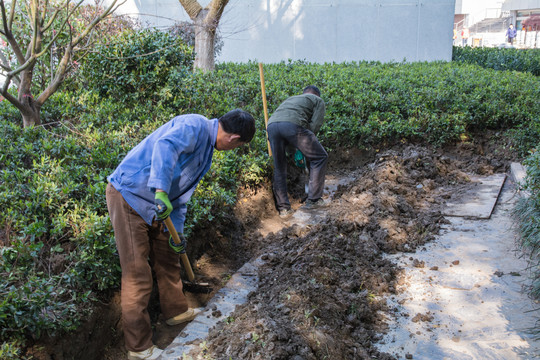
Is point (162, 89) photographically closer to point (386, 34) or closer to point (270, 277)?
point (270, 277)

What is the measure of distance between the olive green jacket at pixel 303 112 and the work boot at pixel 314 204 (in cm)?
107

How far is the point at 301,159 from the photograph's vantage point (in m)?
7.21

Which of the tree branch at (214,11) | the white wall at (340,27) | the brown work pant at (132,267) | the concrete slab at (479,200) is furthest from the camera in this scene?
the white wall at (340,27)

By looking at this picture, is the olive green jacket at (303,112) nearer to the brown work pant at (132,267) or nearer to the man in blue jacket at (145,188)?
the man in blue jacket at (145,188)

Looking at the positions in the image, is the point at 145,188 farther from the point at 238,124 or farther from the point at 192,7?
the point at 192,7

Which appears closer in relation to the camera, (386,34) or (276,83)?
(276,83)

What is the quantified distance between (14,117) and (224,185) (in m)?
3.35

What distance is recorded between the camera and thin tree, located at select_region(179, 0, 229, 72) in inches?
428

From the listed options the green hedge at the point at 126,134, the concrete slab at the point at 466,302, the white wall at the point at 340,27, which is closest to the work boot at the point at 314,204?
the green hedge at the point at 126,134

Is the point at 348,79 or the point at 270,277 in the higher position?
the point at 348,79

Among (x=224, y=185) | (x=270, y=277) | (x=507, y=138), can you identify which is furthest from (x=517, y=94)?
(x=270, y=277)

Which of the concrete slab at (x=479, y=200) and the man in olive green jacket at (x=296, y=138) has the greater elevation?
the man in olive green jacket at (x=296, y=138)

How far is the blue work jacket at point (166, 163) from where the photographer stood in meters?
3.19

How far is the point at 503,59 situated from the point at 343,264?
14.9 m
